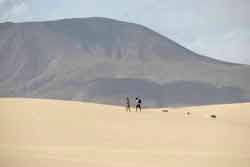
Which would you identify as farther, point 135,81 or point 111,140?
point 135,81

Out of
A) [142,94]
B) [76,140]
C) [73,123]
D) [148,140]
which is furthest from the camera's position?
[142,94]

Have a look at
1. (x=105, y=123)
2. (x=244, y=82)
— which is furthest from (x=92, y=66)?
(x=105, y=123)

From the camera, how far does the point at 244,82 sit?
527ft

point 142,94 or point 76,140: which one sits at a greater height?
point 142,94

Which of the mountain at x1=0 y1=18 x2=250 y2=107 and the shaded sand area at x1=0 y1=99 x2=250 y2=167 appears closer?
the shaded sand area at x1=0 y1=99 x2=250 y2=167

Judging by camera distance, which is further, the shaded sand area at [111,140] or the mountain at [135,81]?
the mountain at [135,81]

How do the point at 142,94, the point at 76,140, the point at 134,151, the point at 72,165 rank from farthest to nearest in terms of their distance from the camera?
the point at 142,94 → the point at 76,140 → the point at 134,151 → the point at 72,165

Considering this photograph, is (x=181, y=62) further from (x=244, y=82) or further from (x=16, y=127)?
(x=16, y=127)

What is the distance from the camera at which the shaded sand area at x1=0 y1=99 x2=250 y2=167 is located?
43.1 feet

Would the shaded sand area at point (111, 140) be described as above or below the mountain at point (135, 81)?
below

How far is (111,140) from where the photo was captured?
18.0m

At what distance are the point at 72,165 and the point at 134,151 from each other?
3.65 m

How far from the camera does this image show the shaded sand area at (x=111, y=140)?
1313 cm

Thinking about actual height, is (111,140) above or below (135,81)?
below
